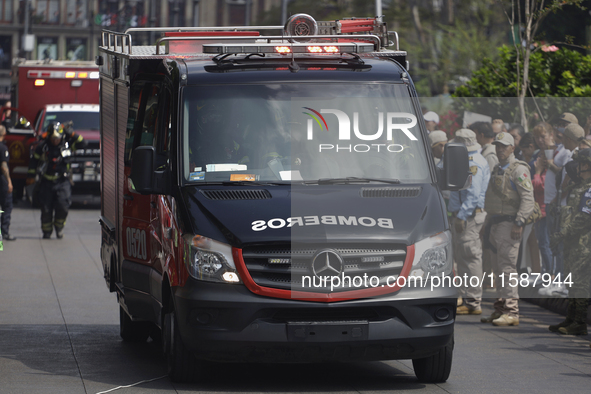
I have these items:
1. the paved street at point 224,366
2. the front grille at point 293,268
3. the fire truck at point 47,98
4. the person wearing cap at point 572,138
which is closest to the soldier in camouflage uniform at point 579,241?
the paved street at point 224,366

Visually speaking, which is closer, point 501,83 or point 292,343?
point 292,343

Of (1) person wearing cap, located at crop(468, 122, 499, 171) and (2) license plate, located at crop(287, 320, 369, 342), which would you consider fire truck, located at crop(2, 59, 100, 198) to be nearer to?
(1) person wearing cap, located at crop(468, 122, 499, 171)

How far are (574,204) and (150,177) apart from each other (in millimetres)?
4135

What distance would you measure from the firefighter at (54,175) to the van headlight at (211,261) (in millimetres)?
11944

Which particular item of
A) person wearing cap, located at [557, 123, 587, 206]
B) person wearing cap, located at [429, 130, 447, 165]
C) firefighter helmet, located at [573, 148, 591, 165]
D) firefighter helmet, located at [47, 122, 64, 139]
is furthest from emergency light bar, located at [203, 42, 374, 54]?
firefighter helmet, located at [47, 122, 64, 139]

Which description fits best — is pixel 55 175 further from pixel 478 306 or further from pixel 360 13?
pixel 360 13

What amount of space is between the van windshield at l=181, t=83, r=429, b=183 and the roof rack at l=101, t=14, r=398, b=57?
1.30 feet

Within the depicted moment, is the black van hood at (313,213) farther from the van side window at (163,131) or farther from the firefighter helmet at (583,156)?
the firefighter helmet at (583,156)

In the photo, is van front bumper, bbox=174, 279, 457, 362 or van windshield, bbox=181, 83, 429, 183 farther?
van windshield, bbox=181, 83, 429, 183

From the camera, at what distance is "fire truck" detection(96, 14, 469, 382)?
666 cm

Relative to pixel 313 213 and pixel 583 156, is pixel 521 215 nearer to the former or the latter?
pixel 583 156

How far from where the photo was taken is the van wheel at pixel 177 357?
7059 mm

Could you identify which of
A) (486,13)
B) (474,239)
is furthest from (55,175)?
(486,13)

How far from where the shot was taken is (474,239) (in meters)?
10.8
